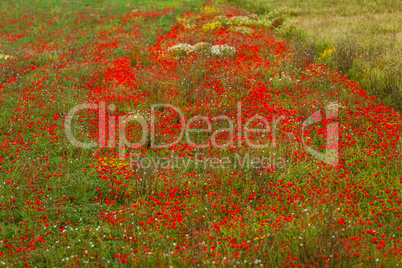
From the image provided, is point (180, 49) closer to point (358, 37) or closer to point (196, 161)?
point (358, 37)

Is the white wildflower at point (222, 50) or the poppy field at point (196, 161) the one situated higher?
the white wildflower at point (222, 50)

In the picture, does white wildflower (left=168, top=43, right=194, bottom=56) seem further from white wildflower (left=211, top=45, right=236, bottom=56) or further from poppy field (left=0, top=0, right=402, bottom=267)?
white wildflower (left=211, top=45, right=236, bottom=56)

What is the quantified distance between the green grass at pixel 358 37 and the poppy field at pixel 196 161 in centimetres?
50

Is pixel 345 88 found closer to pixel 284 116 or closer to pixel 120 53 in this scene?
pixel 284 116

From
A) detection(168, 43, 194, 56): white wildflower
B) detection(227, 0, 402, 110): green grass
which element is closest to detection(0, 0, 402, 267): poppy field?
detection(168, 43, 194, 56): white wildflower

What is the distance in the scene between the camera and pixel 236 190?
588 cm

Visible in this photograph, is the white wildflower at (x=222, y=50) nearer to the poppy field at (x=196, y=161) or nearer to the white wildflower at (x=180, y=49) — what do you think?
the poppy field at (x=196, y=161)

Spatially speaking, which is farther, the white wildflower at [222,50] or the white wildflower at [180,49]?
the white wildflower at [180,49]

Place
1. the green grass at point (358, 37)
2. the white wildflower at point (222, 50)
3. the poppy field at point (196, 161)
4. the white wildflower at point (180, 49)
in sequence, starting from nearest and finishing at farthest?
the poppy field at point (196, 161) < the green grass at point (358, 37) < the white wildflower at point (222, 50) < the white wildflower at point (180, 49)

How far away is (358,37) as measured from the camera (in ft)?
37.9

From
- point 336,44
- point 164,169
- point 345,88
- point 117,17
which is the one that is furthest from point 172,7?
point 164,169

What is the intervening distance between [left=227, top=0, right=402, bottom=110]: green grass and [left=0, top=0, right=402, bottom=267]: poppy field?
0.50 meters

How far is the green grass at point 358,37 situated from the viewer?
872cm

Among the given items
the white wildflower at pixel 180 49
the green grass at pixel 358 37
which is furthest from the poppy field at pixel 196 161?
the green grass at pixel 358 37
